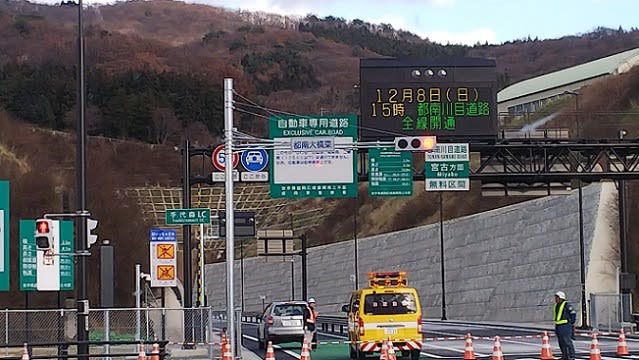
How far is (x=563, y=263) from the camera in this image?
61969 mm

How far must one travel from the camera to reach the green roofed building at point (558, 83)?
127 meters

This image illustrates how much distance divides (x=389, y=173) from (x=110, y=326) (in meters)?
11.4

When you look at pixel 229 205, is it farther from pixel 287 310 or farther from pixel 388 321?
pixel 287 310

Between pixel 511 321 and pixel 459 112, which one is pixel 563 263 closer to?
pixel 511 321

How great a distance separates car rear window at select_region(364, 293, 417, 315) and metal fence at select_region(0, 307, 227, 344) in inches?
166

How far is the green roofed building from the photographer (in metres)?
127

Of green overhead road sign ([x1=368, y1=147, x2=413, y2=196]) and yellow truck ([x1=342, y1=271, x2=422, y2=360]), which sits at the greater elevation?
green overhead road sign ([x1=368, y1=147, x2=413, y2=196])

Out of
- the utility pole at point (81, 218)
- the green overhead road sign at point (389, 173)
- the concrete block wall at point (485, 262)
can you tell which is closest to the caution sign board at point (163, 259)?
the green overhead road sign at point (389, 173)

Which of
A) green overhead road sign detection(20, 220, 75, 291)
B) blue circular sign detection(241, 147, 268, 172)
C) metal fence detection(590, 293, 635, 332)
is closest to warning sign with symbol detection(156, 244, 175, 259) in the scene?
green overhead road sign detection(20, 220, 75, 291)

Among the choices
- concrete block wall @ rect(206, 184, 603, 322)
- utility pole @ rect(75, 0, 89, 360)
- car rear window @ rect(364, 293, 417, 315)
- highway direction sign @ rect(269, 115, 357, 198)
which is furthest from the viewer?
concrete block wall @ rect(206, 184, 603, 322)

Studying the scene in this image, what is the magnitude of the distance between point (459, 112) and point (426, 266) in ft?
156

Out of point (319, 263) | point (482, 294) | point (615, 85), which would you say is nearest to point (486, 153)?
point (482, 294)

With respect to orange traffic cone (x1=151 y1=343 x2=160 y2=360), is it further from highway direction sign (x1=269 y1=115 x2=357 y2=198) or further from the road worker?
highway direction sign (x1=269 y1=115 x2=357 y2=198)

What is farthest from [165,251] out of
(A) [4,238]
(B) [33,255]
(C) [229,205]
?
(C) [229,205]
